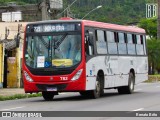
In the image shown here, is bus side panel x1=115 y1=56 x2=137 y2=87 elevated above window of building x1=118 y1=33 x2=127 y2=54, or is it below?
below

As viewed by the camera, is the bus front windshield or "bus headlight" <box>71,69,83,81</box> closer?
"bus headlight" <box>71,69,83,81</box>

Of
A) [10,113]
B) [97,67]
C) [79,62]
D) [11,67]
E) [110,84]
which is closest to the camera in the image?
[10,113]

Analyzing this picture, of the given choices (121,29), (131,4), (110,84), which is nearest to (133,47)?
(121,29)

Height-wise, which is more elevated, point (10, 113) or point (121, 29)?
point (121, 29)

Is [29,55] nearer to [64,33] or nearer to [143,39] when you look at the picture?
[64,33]

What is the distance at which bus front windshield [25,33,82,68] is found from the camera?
2194 cm

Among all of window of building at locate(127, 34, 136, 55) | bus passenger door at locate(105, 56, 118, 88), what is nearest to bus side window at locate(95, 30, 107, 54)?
bus passenger door at locate(105, 56, 118, 88)

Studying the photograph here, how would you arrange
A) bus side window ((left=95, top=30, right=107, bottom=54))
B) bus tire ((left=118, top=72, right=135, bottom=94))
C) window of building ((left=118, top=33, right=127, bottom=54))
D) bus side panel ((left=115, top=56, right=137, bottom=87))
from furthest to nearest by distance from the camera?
bus tire ((left=118, top=72, right=135, bottom=94)) < window of building ((left=118, top=33, right=127, bottom=54)) < bus side panel ((left=115, top=56, right=137, bottom=87)) < bus side window ((left=95, top=30, right=107, bottom=54))

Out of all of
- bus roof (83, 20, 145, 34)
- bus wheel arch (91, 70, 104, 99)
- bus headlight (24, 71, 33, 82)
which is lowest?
bus wheel arch (91, 70, 104, 99)

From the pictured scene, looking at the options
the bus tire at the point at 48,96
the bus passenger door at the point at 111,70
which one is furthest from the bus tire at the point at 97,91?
the bus tire at the point at 48,96

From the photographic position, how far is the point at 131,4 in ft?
332

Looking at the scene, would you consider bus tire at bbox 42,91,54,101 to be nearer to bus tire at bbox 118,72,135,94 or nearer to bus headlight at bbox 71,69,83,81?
bus headlight at bbox 71,69,83,81

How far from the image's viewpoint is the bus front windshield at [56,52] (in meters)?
21.9

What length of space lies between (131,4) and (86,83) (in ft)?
264
